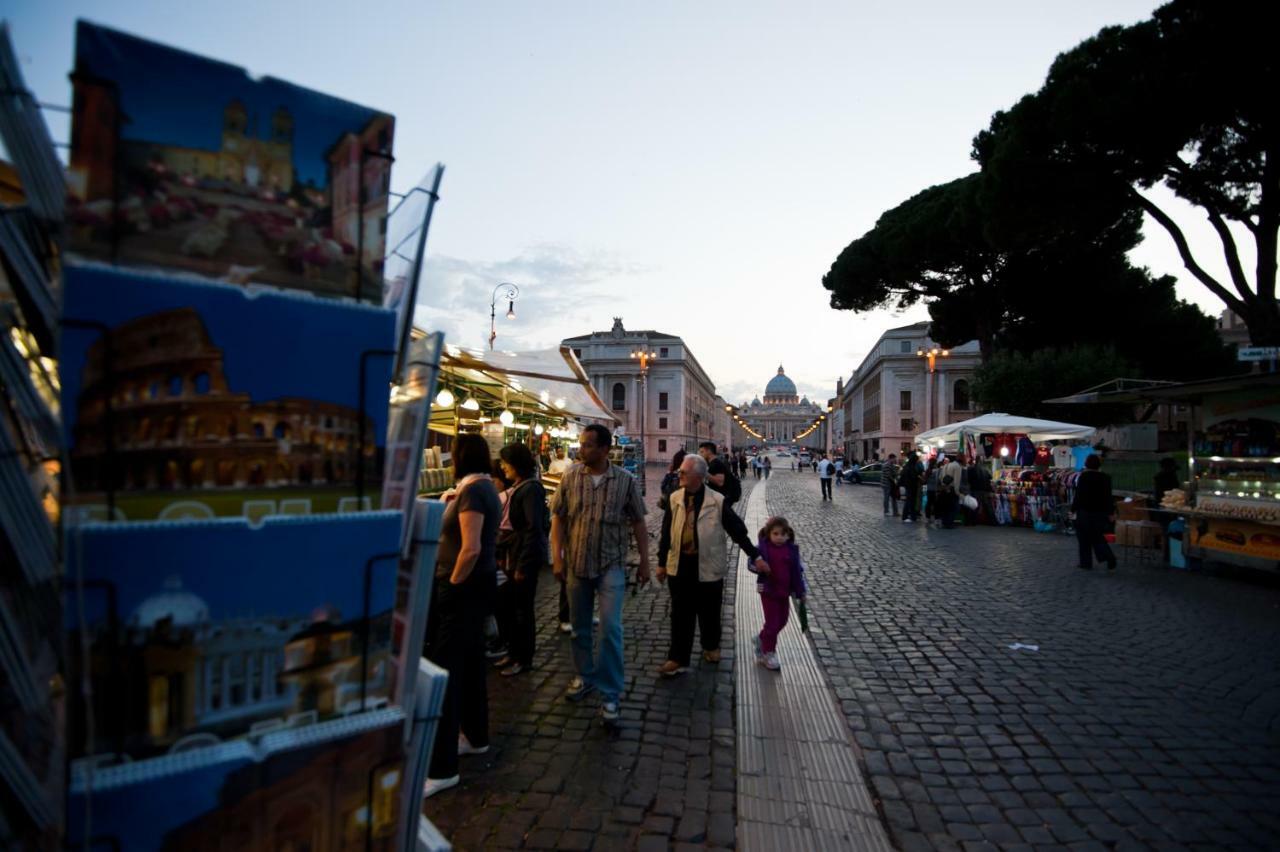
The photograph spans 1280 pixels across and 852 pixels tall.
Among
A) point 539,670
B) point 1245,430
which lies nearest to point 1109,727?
point 539,670

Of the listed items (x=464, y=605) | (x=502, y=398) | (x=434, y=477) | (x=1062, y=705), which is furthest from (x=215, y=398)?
(x=502, y=398)

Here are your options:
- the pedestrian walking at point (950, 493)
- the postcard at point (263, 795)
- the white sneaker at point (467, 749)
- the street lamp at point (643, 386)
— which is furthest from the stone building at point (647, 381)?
the postcard at point (263, 795)

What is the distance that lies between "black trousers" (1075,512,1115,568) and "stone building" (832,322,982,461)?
2127 inches

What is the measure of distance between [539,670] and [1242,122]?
19.0m

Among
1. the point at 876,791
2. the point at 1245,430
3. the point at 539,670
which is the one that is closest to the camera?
the point at 876,791

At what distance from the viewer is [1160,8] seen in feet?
49.6

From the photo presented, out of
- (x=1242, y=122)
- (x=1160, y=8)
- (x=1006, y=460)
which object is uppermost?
(x=1160, y=8)

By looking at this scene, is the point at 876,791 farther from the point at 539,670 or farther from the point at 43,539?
the point at 43,539

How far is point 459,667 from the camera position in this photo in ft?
11.3

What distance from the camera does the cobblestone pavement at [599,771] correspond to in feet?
9.55

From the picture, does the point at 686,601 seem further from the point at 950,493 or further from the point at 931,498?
the point at 931,498

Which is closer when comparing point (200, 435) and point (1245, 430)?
point (200, 435)

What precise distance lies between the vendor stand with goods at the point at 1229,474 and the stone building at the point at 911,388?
53258 mm

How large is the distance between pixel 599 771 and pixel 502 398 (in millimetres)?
6371
